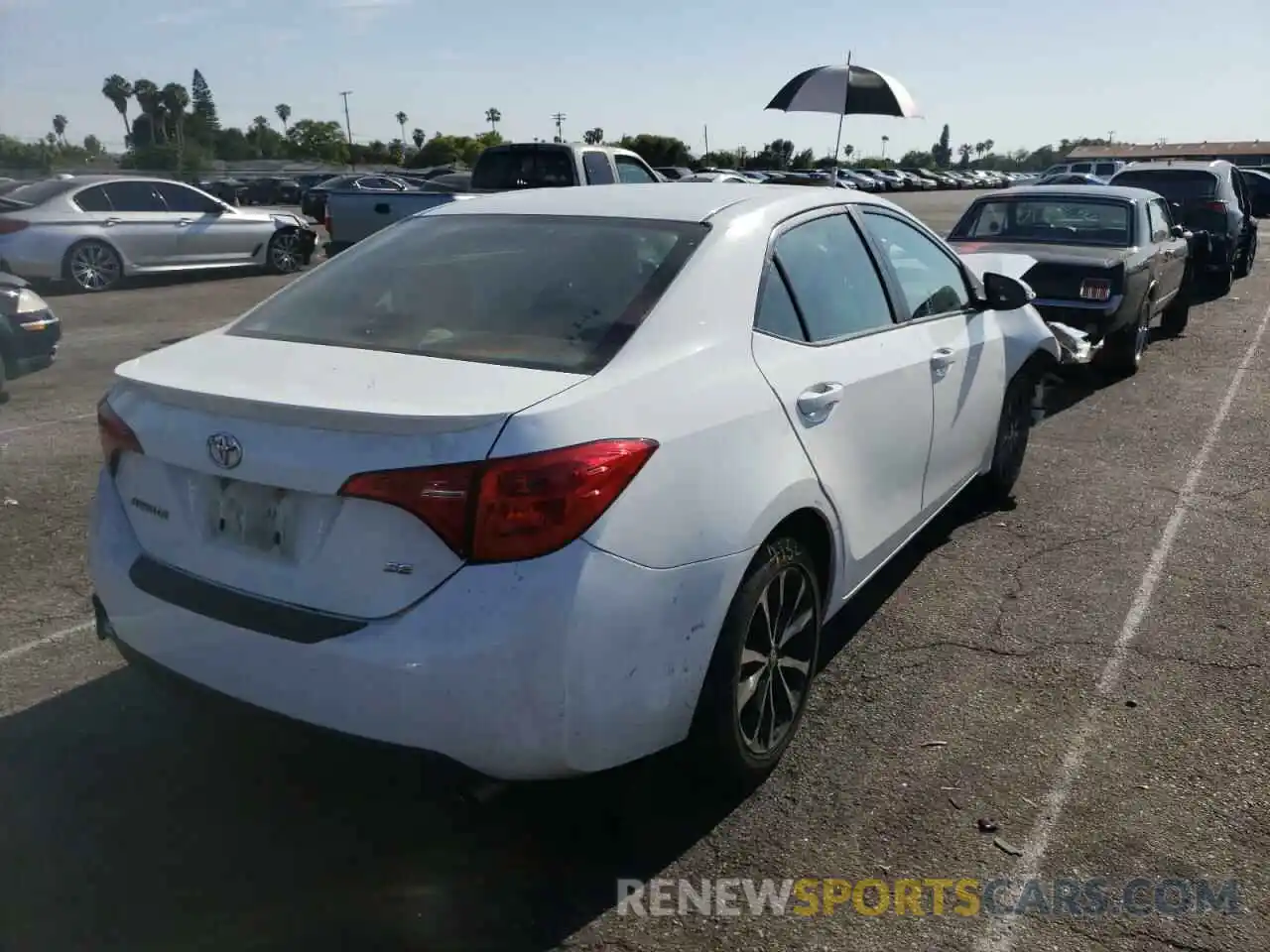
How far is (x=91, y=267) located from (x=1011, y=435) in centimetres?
1290

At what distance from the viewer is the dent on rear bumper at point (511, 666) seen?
2.36m

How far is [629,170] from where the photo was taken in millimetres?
13250

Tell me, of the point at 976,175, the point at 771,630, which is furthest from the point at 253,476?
the point at 976,175

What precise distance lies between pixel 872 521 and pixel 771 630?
76 centimetres

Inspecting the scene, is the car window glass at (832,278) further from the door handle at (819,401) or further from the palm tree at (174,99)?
the palm tree at (174,99)

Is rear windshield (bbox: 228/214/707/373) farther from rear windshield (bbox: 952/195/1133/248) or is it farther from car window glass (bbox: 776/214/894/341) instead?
rear windshield (bbox: 952/195/1133/248)

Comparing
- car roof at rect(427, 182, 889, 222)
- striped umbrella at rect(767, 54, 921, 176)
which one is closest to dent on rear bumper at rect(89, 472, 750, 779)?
car roof at rect(427, 182, 889, 222)

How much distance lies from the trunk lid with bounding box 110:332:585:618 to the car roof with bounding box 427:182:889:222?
105cm

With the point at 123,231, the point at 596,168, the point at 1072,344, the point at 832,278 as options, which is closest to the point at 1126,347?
the point at 1072,344

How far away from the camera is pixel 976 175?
296 ft

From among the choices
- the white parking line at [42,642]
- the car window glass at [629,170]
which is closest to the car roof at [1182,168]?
the car window glass at [629,170]

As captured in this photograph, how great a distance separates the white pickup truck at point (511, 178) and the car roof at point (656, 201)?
8771 millimetres

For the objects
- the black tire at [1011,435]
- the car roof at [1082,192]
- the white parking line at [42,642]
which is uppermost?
the car roof at [1082,192]

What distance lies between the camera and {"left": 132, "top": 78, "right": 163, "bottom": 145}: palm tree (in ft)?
318
